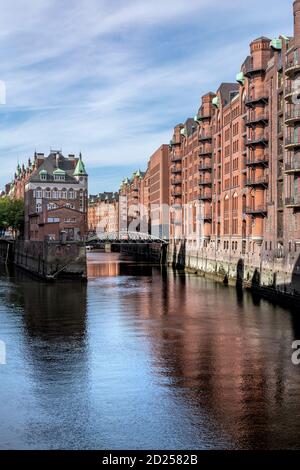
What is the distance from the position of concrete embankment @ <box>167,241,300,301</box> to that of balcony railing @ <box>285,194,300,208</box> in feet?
15.7

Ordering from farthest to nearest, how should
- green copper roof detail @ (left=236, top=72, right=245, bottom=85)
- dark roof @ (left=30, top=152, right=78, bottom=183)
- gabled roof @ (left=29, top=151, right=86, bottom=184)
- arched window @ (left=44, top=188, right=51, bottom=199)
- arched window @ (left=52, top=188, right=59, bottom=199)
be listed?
dark roof @ (left=30, top=152, right=78, bottom=183) → gabled roof @ (left=29, top=151, right=86, bottom=184) → arched window @ (left=44, top=188, right=51, bottom=199) → arched window @ (left=52, top=188, right=59, bottom=199) → green copper roof detail @ (left=236, top=72, right=245, bottom=85)

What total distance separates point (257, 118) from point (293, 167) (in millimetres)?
13334

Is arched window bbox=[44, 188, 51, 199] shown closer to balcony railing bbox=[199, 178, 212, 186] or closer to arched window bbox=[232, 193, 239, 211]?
balcony railing bbox=[199, 178, 212, 186]

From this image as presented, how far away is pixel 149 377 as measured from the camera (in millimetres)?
26812

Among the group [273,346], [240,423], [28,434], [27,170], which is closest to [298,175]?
[273,346]

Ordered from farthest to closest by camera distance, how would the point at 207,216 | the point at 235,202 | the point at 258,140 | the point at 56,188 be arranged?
the point at 56,188 < the point at 207,216 < the point at 235,202 < the point at 258,140

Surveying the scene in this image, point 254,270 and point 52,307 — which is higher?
point 254,270

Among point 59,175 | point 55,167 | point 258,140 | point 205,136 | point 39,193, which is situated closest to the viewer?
point 258,140

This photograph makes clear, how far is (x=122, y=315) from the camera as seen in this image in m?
45.0

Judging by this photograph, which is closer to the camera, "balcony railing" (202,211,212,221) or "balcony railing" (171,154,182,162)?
"balcony railing" (202,211,212,221)

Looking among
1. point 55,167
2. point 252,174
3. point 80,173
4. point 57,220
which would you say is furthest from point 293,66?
point 55,167

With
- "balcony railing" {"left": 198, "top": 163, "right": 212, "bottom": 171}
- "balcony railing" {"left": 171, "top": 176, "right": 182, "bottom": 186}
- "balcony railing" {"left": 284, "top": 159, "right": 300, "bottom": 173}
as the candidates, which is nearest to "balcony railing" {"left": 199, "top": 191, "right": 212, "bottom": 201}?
"balcony railing" {"left": 198, "top": 163, "right": 212, "bottom": 171}

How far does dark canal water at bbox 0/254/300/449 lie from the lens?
19844 mm

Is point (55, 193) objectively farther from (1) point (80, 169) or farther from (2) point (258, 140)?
(2) point (258, 140)
